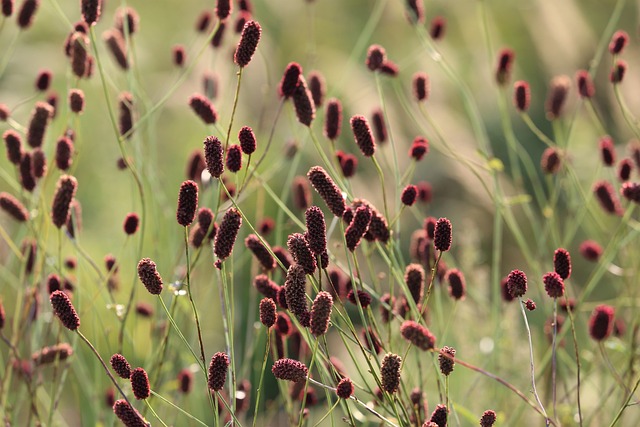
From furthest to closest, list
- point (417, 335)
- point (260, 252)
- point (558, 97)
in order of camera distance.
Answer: point (558, 97), point (260, 252), point (417, 335)

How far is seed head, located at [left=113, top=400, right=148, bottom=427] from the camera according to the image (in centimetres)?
60

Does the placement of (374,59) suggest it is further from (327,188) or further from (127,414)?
(127,414)

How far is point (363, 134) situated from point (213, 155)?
14cm

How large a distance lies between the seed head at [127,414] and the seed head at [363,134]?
10.2 inches

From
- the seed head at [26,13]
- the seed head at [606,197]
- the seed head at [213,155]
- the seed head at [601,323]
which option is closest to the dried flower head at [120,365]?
the seed head at [213,155]

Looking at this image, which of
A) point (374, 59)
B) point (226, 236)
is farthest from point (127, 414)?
point (374, 59)

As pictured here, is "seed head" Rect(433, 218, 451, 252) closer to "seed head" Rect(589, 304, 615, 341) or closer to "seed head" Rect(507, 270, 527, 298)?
"seed head" Rect(507, 270, 527, 298)

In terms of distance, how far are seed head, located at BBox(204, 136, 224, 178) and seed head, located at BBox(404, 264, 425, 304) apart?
20 cm

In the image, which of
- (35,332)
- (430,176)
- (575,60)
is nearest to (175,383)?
(35,332)

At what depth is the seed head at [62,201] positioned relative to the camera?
0.75 m

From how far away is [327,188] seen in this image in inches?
25.6

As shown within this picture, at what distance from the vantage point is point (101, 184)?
8.23 feet

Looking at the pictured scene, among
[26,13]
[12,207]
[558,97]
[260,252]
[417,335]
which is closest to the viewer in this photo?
[417,335]

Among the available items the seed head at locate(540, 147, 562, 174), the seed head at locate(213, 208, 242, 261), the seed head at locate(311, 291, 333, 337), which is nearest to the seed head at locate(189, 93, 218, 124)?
the seed head at locate(213, 208, 242, 261)
